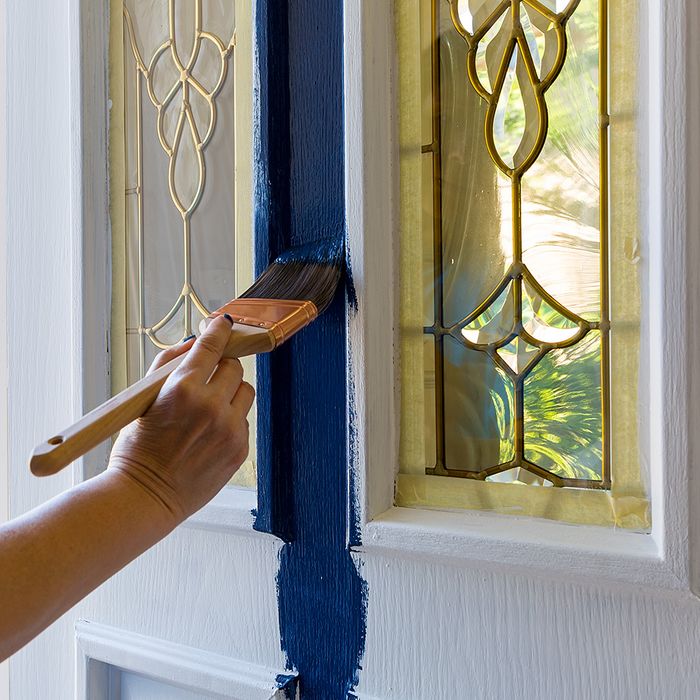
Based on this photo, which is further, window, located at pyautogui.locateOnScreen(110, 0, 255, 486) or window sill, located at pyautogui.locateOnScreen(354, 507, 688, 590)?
window, located at pyautogui.locateOnScreen(110, 0, 255, 486)

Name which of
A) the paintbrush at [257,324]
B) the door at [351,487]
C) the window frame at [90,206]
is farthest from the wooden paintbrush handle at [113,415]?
the window frame at [90,206]

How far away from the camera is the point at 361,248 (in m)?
0.69

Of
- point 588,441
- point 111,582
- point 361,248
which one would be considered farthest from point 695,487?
point 111,582

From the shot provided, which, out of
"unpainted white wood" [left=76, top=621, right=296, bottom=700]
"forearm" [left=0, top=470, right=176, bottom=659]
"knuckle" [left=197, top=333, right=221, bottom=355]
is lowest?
"unpainted white wood" [left=76, top=621, right=296, bottom=700]

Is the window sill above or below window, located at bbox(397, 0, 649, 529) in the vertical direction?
below

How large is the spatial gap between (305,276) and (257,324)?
0.10 meters

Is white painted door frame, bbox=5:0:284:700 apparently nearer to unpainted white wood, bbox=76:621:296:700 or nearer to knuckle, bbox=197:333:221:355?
unpainted white wood, bbox=76:621:296:700

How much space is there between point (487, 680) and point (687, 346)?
0.33m

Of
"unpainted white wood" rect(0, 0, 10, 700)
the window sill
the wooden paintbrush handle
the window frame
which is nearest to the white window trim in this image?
the window sill

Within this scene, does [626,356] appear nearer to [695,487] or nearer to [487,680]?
[695,487]

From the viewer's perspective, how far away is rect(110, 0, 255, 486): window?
80 centimetres

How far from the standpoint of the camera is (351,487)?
70cm

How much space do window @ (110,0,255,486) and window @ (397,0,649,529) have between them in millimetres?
198

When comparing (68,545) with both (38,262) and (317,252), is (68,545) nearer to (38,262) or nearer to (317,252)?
(317,252)
